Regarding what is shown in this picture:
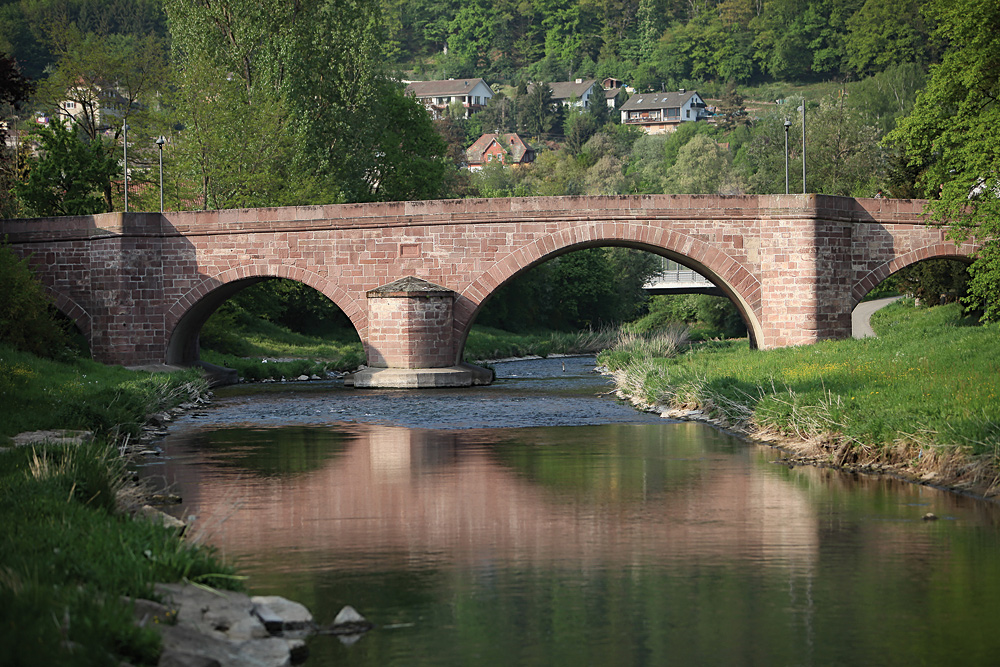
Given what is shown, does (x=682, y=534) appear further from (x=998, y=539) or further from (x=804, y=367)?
(x=804, y=367)

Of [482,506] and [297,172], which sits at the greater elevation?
[297,172]

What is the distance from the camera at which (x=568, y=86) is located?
16412 cm

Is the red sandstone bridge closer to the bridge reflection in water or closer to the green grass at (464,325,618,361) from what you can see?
the bridge reflection in water

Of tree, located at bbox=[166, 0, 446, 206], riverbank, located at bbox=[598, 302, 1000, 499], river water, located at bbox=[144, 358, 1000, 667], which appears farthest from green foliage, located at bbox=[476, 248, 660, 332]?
river water, located at bbox=[144, 358, 1000, 667]

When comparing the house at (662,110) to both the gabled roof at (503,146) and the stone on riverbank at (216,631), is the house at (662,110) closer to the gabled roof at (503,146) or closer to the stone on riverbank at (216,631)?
the gabled roof at (503,146)

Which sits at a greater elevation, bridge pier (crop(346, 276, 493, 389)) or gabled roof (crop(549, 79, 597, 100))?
gabled roof (crop(549, 79, 597, 100))

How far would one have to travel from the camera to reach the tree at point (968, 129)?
26703mm

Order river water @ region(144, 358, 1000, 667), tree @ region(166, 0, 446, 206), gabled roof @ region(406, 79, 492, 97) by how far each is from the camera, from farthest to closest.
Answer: gabled roof @ region(406, 79, 492, 97) < tree @ region(166, 0, 446, 206) < river water @ region(144, 358, 1000, 667)

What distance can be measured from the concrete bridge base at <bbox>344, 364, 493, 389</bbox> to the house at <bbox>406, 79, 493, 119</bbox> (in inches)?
5195

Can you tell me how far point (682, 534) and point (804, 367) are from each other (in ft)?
39.3

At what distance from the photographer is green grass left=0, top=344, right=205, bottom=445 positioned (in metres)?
18.7

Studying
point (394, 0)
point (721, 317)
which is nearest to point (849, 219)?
point (721, 317)

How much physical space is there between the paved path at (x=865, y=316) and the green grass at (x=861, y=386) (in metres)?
12.2

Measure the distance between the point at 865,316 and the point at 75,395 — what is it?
1383 inches
